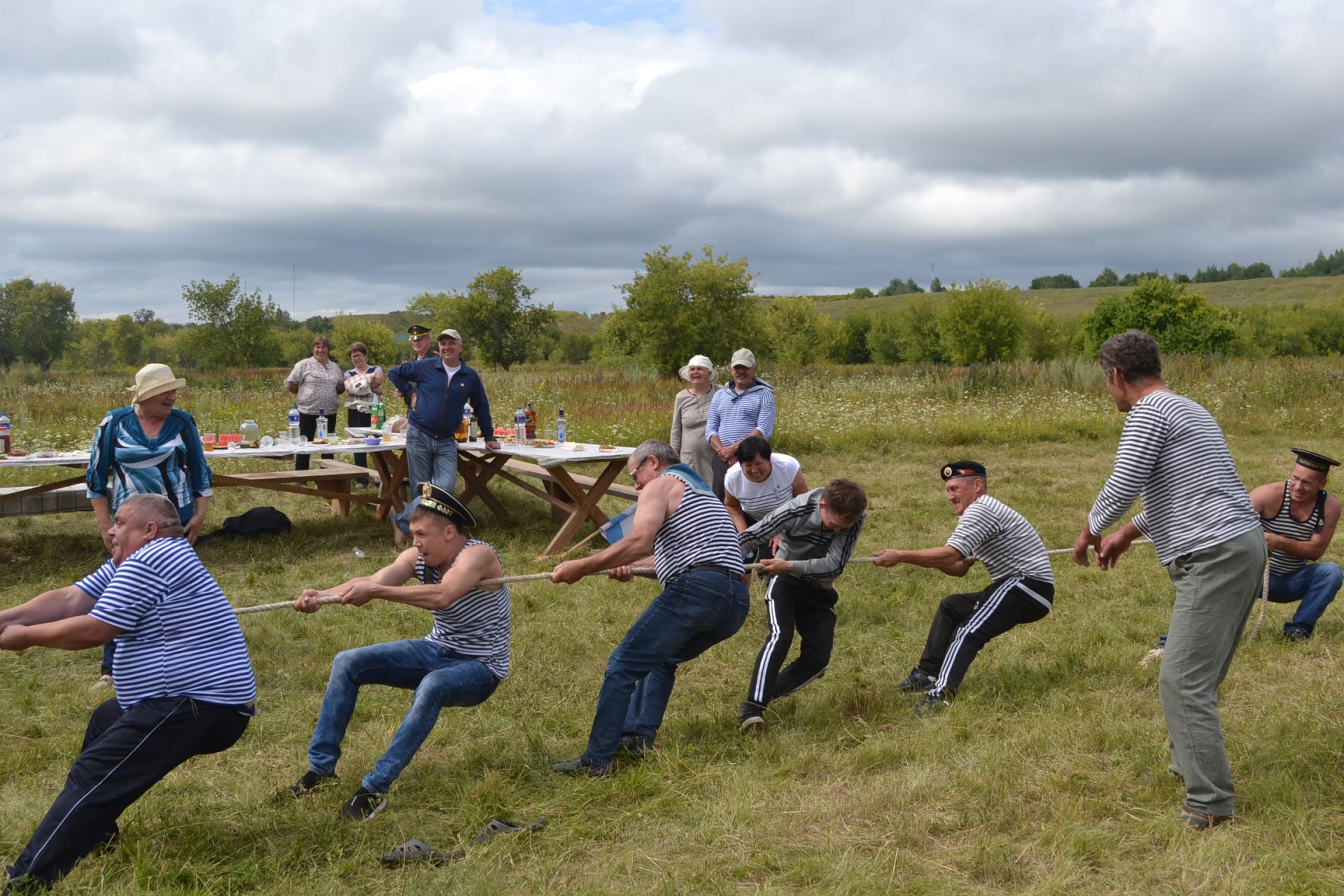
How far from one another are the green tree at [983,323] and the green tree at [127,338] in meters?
77.0

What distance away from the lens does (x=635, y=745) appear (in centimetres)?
442

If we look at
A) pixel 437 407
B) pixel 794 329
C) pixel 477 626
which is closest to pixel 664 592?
pixel 477 626

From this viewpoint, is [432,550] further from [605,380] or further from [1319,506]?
[605,380]

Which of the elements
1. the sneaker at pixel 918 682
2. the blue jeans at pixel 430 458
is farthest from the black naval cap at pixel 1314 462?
the blue jeans at pixel 430 458

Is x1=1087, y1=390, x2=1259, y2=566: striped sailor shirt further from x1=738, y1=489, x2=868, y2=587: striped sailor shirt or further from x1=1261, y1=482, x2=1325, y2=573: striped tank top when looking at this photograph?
x1=1261, y1=482, x2=1325, y2=573: striped tank top

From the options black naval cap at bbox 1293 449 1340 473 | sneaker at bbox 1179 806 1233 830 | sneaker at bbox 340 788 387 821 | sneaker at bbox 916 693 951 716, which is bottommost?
sneaker at bbox 916 693 951 716

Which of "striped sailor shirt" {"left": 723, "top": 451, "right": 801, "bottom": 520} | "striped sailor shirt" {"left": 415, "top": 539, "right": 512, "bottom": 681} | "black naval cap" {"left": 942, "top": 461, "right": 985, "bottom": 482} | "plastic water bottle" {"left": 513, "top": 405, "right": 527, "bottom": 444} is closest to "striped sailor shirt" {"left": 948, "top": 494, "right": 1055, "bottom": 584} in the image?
"black naval cap" {"left": 942, "top": 461, "right": 985, "bottom": 482}

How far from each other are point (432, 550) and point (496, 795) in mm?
988

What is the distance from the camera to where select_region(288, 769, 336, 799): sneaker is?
398 centimetres

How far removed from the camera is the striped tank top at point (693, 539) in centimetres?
441

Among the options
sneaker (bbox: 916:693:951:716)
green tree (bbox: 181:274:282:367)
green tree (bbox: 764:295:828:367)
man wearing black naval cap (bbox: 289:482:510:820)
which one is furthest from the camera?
green tree (bbox: 764:295:828:367)

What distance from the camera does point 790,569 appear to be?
4.94m

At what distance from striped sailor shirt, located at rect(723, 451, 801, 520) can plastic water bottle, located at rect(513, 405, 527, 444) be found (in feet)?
12.9

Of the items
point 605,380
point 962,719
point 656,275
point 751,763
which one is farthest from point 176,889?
point 656,275
